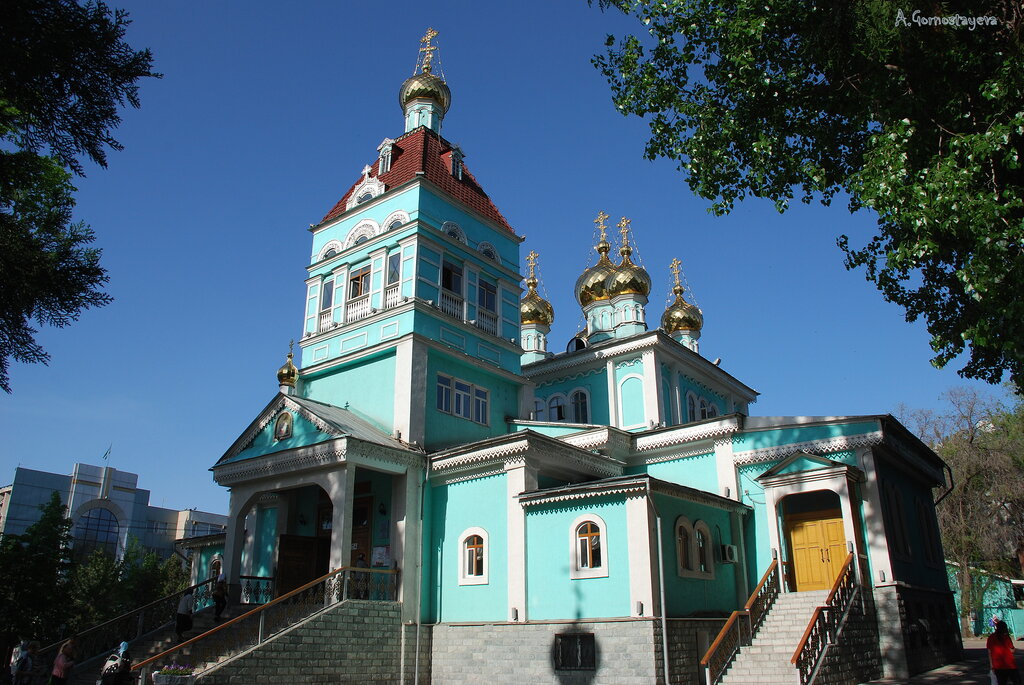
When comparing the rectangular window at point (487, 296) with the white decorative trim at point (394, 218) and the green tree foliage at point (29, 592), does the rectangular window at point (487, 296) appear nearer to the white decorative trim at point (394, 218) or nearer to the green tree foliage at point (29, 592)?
the white decorative trim at point (394, 218)

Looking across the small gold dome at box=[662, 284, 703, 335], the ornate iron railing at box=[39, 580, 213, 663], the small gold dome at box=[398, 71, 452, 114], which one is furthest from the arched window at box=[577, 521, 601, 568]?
the small gold dome at box=[662, 284, 703, 335]

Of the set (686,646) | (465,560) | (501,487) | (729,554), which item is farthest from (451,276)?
(686,646)

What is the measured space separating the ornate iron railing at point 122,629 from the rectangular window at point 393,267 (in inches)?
341

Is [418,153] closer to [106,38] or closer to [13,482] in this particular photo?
[106,38]

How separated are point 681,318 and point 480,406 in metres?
13.7

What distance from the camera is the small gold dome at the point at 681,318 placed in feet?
104

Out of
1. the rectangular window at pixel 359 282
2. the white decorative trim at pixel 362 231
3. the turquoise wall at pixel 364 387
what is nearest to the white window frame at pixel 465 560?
the turquoise wall at pixel 364 387

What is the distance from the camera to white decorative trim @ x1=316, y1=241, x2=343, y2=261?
22172 millimetres

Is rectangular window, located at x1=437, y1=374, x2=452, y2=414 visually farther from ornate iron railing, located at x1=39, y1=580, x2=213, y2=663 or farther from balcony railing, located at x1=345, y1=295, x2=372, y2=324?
ornate iron railing, located at x1=39, y1=580, x2=213, y2=663

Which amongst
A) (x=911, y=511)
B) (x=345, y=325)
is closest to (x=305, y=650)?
(x=345, y=325)

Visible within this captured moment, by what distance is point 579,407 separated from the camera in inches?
1006

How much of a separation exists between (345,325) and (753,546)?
11.5 m

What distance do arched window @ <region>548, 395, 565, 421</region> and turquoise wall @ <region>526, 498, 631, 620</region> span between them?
996 cm

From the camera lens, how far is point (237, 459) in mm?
18203
